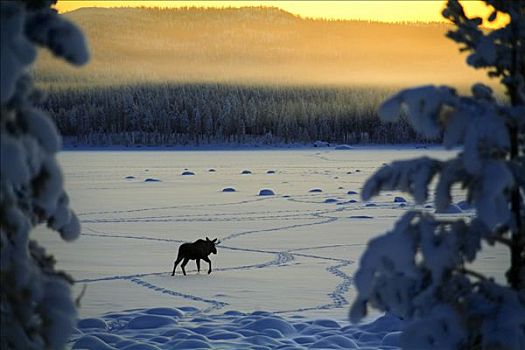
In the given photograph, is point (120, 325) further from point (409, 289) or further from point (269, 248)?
point (269, 248)

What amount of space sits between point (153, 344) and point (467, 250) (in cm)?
430

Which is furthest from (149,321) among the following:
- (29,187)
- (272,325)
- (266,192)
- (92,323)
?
(266,192)

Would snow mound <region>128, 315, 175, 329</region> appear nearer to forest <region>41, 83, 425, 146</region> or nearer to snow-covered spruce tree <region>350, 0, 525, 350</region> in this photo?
snow-covered spruce tree <region>350, 0, 525, 350</region>

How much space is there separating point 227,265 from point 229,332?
4.68m

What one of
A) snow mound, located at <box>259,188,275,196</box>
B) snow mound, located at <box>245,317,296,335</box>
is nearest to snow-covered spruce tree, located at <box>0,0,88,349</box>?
snow mound, located at <box>245,317,296,335</box>

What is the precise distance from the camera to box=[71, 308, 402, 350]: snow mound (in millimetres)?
7746

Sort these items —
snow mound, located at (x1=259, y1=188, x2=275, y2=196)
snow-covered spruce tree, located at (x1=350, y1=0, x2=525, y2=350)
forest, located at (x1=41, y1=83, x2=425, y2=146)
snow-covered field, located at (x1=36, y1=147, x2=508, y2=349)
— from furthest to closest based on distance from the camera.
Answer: forest, located at (x1=41, y1=83, x2=425, y2=146) < snow mound, located at (x1=259, y1=188, x2=275, y2=196) < snow-covered field, located at (x1=36, y1=147, x2=508, y2=349) < snow-covered spruce tree, located at (x1=350, y1=0, x2=525, y2=350)

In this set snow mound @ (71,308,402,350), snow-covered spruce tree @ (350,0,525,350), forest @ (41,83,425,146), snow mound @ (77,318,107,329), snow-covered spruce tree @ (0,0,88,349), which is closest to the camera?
snow-covered spruce tree @ (0,0,88,349)

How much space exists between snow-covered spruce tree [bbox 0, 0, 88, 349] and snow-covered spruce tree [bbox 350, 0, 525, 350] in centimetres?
131

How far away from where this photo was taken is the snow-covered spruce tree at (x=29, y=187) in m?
2.88

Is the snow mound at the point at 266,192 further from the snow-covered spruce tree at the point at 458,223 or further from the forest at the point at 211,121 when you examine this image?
the forest at the point at 211,121

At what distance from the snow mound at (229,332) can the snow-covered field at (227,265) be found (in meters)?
0.01

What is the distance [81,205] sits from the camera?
2323 cm

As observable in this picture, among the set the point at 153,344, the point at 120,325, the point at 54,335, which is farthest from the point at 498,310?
the point at 120,325
